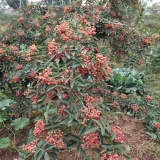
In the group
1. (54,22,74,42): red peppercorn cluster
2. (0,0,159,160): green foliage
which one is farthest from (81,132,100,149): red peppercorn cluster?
(54,22,74,42): red peppercorn cluster

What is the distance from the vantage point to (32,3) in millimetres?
2908

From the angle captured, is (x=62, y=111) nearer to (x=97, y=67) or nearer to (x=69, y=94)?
(x=69, y=94)

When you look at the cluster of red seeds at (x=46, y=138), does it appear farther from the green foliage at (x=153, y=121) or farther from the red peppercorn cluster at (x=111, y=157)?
the green foliage at (x=153, y=121)

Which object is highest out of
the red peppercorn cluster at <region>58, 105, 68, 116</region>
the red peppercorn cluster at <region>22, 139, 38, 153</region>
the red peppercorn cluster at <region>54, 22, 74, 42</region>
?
the red peppercorn cluster at <region>54, 22, 74, 42</region>

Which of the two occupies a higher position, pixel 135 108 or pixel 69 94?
pixel 69 94

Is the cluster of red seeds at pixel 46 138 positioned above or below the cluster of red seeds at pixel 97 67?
below

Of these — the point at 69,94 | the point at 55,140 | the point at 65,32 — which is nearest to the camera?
the point at 55,140

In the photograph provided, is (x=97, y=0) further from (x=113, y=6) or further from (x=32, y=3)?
(x=32, y=3)

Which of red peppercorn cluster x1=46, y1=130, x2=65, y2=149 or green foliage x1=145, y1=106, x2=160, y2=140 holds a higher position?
red peppercorn cluster x1=46, y1=130, x2=65, y2=149

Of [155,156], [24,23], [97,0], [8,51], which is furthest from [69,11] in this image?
[155,156]

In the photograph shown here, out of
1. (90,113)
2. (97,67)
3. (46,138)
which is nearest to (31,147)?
(46,138)

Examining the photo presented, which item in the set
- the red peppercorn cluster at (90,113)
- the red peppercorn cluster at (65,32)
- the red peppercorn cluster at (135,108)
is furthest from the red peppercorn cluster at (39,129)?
the red peppercorn cluster at (135,108)

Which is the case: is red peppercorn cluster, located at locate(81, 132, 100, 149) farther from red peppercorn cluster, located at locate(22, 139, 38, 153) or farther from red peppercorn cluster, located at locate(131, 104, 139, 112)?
red peppercorn cluster, located at locate(131, 104, 139, 112)

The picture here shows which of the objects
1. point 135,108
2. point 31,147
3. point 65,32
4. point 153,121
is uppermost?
point 65,32
